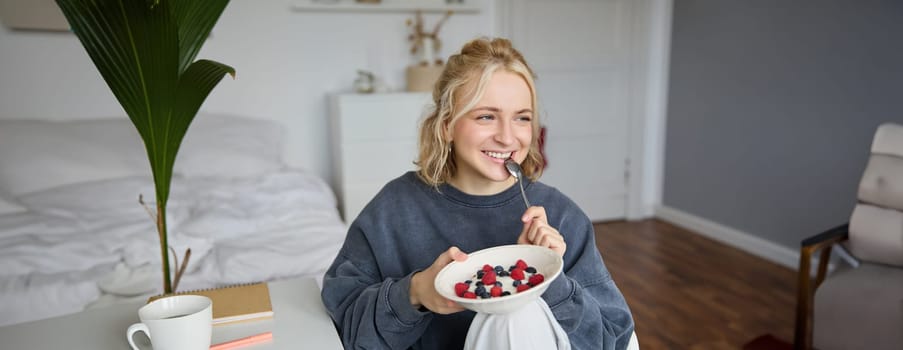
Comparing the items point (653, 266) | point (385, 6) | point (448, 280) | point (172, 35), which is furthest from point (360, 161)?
point (448, 280)

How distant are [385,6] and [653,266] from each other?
196 centimetres

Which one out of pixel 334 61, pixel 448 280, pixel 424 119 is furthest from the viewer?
pixel 334 61

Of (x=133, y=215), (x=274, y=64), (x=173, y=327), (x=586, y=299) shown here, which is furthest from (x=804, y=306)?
(x=274, y=64)

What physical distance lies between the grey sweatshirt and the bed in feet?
2.72

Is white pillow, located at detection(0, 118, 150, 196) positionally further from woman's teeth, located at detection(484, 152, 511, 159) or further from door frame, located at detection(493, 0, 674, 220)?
door frame, located at detection(493, 0, 674, 220)

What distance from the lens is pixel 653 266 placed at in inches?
127

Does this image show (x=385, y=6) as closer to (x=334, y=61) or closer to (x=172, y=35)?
(x=334, y=61)

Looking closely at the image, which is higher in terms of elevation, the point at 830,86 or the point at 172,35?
the point at 172,35

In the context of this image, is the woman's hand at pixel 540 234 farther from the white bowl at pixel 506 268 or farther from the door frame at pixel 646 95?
the door frame at pixel 646 95

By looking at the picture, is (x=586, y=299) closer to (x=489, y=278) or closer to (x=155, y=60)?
(x=489, y=278)

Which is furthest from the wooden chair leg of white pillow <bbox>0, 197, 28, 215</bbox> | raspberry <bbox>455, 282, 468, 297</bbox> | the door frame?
white pillow <bbox>0, 197, 28, 215</bbox>

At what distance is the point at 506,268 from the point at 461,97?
36 centimetres

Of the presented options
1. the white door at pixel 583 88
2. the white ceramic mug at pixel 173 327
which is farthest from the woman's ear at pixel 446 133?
the white door at pixel 583 88

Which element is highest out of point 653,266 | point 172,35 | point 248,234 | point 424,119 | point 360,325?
point 172,35
